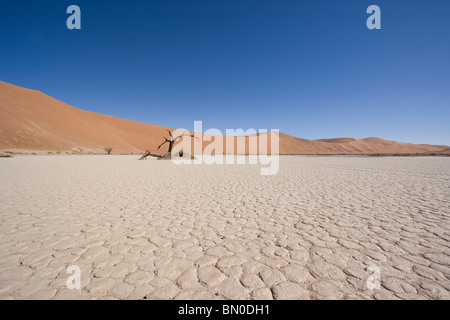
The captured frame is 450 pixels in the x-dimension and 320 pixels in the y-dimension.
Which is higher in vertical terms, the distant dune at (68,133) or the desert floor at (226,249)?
the distant dune at (68,133)

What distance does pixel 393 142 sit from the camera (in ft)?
239

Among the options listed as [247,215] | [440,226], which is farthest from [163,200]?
[440,226]

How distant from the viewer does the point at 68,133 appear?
110 ft

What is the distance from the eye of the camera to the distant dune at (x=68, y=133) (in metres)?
24.5

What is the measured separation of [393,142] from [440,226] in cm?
9476

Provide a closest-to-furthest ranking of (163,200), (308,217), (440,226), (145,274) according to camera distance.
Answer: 1. (145,274)
2. (440,226)
3. (308,217)
4. (163,200)

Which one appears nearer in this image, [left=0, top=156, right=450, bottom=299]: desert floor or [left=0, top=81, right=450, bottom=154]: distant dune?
[left=0, top=156, right=450, bottom=299]: desert floor

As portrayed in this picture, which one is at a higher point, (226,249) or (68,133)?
(68,133)

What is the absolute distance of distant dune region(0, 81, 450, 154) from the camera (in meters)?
24.5

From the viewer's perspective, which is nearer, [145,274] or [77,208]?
[145,274]

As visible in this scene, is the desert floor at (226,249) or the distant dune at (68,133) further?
the distant dune at (68,133)

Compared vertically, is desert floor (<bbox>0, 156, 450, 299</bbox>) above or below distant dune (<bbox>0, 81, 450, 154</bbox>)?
below

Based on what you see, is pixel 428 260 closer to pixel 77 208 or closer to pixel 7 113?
pixel 77 208
